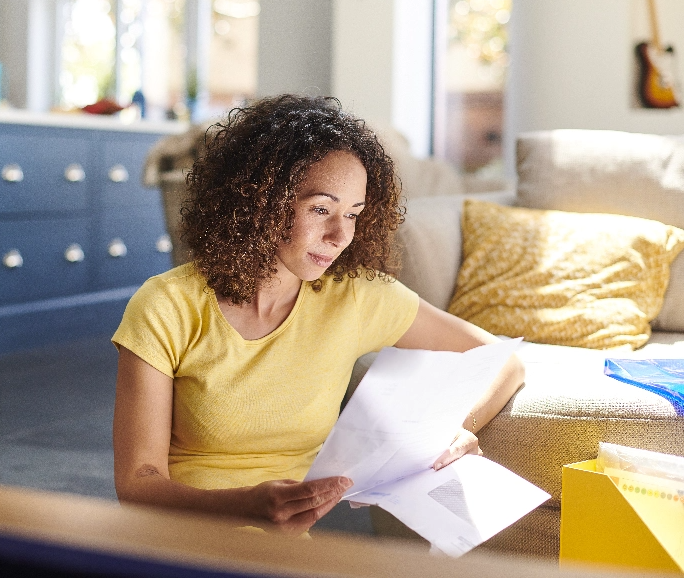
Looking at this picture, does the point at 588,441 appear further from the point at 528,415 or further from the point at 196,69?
the point at 196,69

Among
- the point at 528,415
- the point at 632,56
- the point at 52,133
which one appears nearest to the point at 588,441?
the point at 528,415

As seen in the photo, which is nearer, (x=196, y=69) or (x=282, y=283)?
(x=282, y=283)

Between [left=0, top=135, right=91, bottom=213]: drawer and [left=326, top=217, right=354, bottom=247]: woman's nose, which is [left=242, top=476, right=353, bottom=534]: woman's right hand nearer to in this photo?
[left=326, top=217, right=354, bottom=247]: woman's nose

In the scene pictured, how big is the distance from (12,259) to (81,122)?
2.30ft

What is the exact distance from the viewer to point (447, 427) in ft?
3.31

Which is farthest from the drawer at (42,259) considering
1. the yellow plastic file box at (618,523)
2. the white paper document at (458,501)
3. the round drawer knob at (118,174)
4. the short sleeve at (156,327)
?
the yellow plastic file box at (618,523)

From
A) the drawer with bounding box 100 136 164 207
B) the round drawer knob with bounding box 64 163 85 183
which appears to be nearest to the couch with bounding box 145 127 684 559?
the round drawer knob with bounding box 64 163 85 183

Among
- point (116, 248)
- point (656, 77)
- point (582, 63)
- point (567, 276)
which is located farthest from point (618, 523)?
point (116, 248)

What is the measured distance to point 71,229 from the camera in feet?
12.2

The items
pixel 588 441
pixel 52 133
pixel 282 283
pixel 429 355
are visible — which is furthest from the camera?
pixel 52 133

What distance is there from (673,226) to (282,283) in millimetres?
1254

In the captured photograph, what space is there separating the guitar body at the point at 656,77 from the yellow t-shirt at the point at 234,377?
2.36 m

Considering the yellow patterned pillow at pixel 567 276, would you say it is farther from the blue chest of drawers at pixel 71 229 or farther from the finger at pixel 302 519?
the blue chest of drawers at pixel 71 229

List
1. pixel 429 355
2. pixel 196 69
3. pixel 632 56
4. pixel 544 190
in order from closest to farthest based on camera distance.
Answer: pixel 429 355, pixel 544 190, pixel 632 56, pixel 196 69
